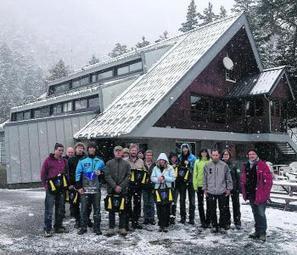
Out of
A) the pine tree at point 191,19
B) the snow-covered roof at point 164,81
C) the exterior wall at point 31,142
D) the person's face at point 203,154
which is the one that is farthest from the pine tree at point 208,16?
the person's face at point 203,154

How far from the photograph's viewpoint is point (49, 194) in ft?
28.5

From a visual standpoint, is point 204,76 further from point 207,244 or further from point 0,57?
point 0,57

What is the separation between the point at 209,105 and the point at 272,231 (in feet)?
44.6

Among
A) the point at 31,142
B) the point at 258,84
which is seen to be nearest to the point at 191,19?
the point at 258,84

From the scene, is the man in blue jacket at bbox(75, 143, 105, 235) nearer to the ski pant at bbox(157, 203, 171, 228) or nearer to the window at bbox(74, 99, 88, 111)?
the ski pant at bbox(157, 203, 171, 228)

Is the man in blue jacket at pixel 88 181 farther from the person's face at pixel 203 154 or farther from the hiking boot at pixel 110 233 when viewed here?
the person's face at pixel 203 154

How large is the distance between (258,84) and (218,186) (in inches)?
616

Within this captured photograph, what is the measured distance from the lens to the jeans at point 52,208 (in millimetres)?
8500

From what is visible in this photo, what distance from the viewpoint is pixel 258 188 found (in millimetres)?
8367

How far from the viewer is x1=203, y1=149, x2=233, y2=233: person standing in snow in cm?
916

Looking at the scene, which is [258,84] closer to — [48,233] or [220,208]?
[220,208]

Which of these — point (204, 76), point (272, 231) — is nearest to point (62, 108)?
point (204, 76)

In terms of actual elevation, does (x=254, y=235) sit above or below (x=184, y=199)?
below

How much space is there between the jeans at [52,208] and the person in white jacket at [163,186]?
2.23 m
